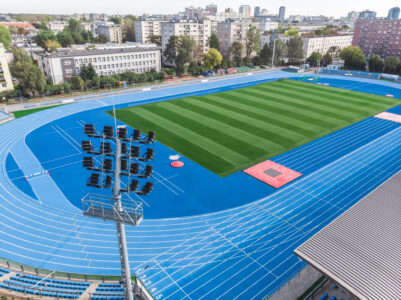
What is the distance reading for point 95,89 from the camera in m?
59.5

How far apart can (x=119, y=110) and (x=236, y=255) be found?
3412 cm

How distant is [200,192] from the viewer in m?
24.6

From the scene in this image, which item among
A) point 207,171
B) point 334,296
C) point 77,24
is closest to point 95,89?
point 207,171

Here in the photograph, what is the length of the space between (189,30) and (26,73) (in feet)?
177

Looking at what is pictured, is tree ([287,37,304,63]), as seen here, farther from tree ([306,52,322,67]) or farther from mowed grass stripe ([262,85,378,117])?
mowed grass stripe ([262,85,378,117])

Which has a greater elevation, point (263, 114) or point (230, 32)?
point (230, 32)

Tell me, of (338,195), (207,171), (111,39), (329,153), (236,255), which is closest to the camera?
(236,255)

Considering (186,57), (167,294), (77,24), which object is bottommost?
(167,294)

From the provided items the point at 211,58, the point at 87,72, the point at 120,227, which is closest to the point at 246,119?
the point at 120,227

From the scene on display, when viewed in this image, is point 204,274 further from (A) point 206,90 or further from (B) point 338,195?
(A) point 206,90

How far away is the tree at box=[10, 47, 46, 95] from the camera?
49.3 meters

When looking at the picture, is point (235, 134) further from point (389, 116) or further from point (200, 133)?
point (389, 116)

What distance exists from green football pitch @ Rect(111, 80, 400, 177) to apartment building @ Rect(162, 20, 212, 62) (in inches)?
1569

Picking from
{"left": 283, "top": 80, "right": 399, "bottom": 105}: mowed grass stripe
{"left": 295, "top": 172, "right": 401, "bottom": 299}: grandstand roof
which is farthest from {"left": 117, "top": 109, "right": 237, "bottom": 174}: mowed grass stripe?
{"left": 283, "top": 80, "right": 399, "bottom": 105}: mowed grass stripe
